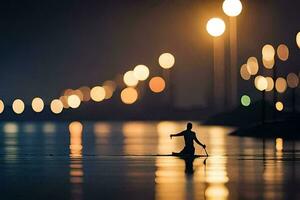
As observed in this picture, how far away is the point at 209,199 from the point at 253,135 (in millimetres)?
84898

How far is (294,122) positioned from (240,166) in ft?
211

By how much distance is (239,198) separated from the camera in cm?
2716

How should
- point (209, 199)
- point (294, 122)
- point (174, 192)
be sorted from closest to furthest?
point (209, 199) → point (174, 192) → point (294, 122)

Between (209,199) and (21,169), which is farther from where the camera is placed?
(21,169)

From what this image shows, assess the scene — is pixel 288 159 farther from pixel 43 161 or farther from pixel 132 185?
pixel 132 185

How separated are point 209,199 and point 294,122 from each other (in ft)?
266

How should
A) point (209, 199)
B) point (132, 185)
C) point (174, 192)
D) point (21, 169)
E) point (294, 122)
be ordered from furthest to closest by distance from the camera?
point (294, 122) < point (21, 169) < point (132, 185) < point (174, 192) < point (209, 199)

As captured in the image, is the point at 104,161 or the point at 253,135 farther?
the point at 253,135

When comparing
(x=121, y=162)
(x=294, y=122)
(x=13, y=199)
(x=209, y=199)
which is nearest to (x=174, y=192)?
(x=209, y=199)

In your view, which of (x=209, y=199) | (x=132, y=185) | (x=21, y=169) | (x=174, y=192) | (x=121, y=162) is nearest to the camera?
(x=209, y=199)

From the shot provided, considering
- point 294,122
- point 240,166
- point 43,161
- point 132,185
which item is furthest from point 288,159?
point 294,122

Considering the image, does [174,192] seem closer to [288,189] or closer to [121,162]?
[288,189]

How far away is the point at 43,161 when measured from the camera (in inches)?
1951

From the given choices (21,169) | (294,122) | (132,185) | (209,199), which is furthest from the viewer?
(294,122)
